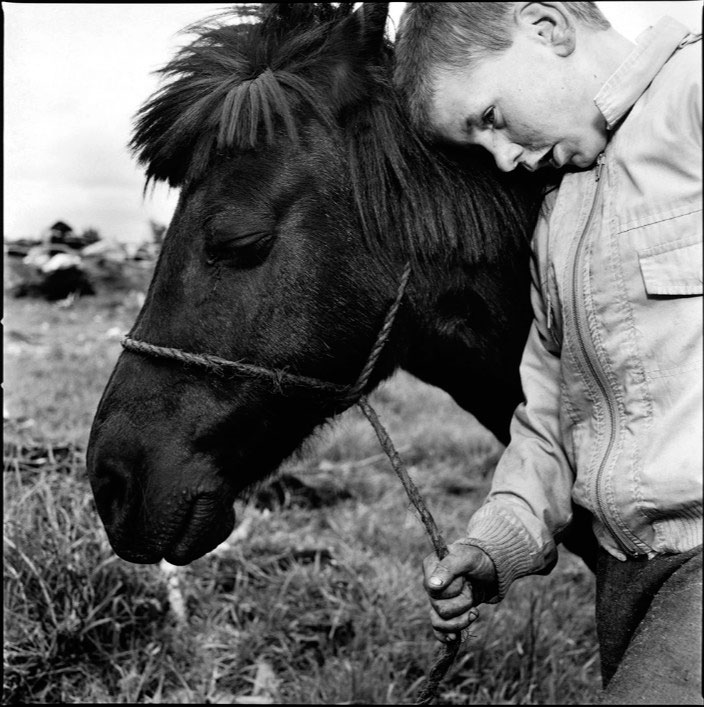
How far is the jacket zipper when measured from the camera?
1.52m

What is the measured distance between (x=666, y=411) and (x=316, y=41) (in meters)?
1.18

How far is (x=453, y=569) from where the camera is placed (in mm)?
1599

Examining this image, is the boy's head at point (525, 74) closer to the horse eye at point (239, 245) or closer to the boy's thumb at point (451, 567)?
the horse eye at point (239, 245)

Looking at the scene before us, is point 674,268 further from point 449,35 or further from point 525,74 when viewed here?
point 449,35

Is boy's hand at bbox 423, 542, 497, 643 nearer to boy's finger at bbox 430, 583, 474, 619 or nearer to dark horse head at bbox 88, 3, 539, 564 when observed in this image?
boy's finger at bbox 430, 583, 474, 619

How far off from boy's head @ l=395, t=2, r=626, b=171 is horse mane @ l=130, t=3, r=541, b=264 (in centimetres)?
24

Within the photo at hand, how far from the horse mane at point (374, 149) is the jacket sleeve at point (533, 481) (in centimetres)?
14

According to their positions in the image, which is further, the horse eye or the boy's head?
the horse eye

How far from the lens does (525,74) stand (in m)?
1.59

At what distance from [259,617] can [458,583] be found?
1710 millimetres

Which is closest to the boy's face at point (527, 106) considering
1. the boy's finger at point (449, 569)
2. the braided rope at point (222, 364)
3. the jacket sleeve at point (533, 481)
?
the jacket sleeve at point (533, 481)

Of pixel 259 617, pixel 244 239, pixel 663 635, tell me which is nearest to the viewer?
pixel 663 635

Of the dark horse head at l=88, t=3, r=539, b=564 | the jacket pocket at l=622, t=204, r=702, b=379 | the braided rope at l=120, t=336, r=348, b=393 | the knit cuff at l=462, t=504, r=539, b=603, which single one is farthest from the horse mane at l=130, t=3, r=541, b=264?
the knit cuff at l=462, t=504, r=539, b=603

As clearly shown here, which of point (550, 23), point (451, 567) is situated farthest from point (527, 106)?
point (451, 567)
